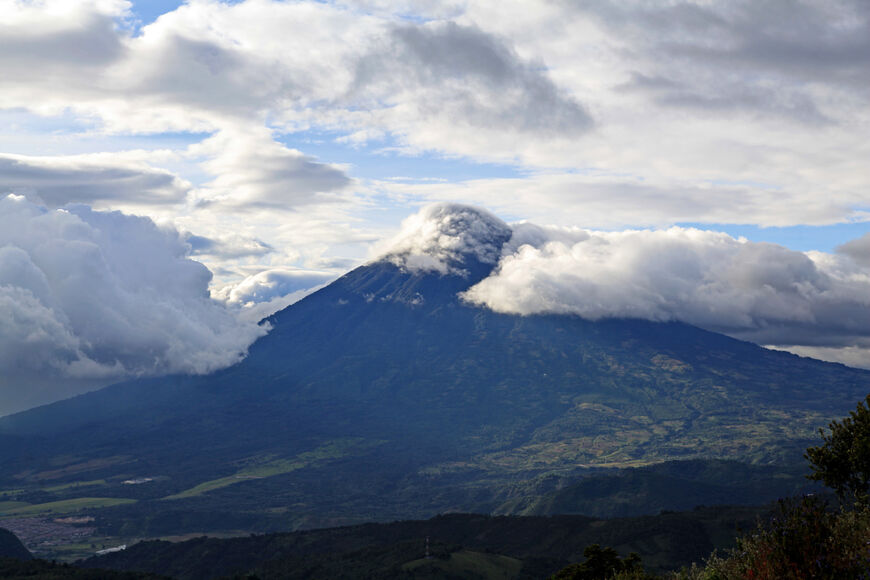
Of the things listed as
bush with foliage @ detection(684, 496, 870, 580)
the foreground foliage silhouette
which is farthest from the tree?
bush with foliage @ detection(684, 496, 870, 580)

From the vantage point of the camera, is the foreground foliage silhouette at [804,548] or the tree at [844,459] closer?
the foreground foliage silhouette at [804,548]

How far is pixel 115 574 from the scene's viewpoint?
167000 millimetres

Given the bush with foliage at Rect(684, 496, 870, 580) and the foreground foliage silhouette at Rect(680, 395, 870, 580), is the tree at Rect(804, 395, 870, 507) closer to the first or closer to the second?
the foreground foliage silhouette at Rect(680, 395, 870, 580)

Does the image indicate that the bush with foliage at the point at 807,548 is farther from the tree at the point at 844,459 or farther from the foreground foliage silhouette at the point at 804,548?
the tree at the point at 844,459

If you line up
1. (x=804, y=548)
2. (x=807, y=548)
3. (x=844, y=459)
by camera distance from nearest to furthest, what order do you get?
(x=807, y=548), (x=804, y=548), (x=844, y=459)

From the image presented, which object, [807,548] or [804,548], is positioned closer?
[807,548]

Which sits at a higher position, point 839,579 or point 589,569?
point 839,579

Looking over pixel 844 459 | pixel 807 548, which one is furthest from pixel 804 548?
pixel 844 459

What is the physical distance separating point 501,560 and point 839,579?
18364 centimetres

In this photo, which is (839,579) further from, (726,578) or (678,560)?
(678,560)

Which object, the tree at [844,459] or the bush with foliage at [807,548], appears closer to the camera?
the bush with foliage at [807,548]

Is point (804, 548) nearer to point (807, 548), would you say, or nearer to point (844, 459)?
point (807, 548)

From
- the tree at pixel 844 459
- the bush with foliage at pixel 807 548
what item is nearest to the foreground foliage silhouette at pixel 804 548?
the bush with foliage at pixel 807 548

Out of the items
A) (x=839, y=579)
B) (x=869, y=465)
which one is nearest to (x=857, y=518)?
(x=839, y=579)
